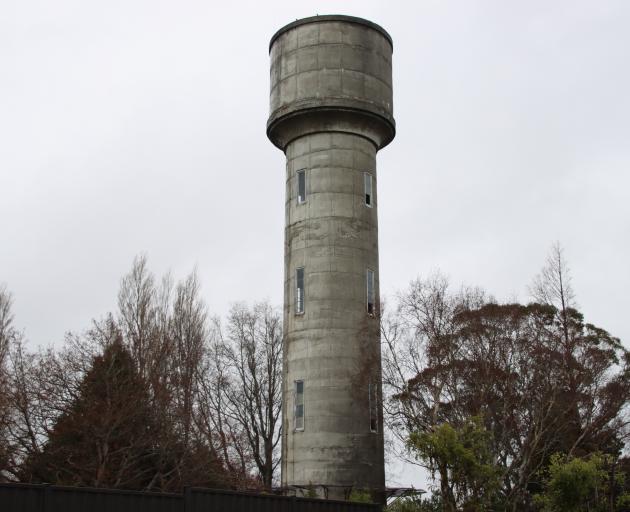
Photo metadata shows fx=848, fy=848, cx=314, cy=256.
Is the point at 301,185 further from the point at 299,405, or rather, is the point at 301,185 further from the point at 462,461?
the point at 462,461

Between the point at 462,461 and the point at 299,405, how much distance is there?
7764 millimetres

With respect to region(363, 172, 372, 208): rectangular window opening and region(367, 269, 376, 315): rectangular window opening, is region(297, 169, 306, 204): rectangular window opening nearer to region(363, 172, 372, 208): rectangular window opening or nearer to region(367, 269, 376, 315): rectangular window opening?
region(363, 172, 372, 208): rectangular window opening

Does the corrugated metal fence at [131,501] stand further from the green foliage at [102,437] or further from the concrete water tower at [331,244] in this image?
the green foliage at [102,437]

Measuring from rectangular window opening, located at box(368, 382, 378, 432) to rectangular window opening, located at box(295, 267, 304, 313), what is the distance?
4.04 m

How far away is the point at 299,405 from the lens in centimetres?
3188

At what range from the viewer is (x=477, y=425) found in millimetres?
27281

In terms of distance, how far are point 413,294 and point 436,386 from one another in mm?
3569

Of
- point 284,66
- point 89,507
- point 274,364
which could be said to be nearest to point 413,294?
point 284,66

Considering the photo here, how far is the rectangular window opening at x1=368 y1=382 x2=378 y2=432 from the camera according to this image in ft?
103

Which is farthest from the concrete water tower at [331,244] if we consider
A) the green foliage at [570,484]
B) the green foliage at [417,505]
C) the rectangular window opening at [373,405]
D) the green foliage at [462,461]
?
the green foliage at [570,484]

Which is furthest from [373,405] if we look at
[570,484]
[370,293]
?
[570,484]

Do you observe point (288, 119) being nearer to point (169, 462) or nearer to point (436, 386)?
point (436, 386)

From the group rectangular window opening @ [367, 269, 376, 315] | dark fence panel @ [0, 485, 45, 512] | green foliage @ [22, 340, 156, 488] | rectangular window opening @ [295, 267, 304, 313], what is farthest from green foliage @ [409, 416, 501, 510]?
Answer: dark fence panel @ [0, 485, 45, 512]

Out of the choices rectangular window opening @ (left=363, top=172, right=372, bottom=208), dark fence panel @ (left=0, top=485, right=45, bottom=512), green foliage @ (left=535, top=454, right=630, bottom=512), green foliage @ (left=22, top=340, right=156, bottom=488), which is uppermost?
rectangular window opening @ (left=363, top=172, right=372, bottom=208)
